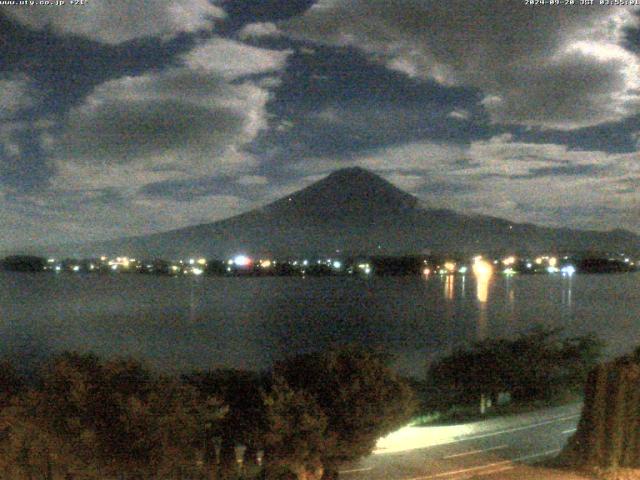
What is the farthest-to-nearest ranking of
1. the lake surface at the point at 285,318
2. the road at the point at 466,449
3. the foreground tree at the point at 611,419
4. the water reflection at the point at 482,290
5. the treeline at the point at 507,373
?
1. the water reflection at the point at 482,290
2. the lake surface at the point at 285,318
3. the treeline at the point at 507,373
4. the road at the point at 466,449
5. the foreground tree at the point at 611,419

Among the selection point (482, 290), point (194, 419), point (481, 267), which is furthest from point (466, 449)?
point (481, 267)

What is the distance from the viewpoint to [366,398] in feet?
26.7

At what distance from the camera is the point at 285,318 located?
54.2 m

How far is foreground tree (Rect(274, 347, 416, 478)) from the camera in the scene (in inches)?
315

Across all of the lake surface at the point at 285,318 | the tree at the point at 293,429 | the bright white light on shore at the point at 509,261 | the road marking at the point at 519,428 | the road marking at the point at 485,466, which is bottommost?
the lake surface at the point at 285,318

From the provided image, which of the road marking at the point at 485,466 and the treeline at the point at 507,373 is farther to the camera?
the treeline at the point at 507,373

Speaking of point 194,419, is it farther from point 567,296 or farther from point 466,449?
point 567,296

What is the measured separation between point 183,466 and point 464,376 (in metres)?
13.2

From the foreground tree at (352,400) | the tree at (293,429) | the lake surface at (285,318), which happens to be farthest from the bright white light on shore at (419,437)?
the lake surface at (285,318)

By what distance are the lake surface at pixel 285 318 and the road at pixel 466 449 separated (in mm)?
8175

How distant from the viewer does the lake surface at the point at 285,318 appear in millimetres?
39312

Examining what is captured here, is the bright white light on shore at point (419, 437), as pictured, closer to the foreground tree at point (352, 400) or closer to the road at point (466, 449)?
the road at point (466, 449)

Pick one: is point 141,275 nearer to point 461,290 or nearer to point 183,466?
point 461,290

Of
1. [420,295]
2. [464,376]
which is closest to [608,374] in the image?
[464,376]
